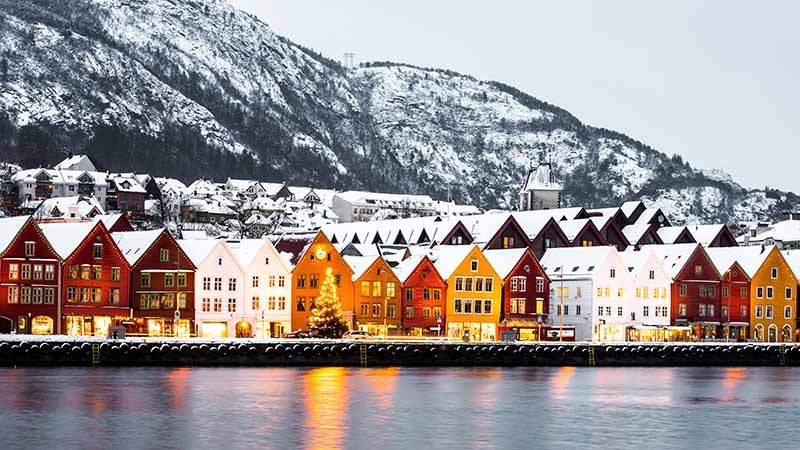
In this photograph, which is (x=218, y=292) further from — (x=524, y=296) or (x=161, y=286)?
(x=524, y=296)

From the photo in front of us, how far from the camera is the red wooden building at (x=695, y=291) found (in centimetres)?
13562

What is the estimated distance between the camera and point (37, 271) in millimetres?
109500

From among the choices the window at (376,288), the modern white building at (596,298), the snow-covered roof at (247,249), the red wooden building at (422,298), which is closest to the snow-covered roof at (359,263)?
the window at (376,288)

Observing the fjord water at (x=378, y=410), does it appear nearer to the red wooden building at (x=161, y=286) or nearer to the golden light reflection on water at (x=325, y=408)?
the golden light reflection on water at (x=325, y=408)

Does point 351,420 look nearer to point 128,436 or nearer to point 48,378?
point 128,436

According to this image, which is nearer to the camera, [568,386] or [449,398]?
[449,398]

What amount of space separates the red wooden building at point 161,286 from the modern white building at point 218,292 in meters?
1.03

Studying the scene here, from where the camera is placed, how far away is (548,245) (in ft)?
509

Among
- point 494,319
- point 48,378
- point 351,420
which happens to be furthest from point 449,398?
point 494,319

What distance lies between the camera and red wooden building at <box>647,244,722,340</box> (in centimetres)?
13562

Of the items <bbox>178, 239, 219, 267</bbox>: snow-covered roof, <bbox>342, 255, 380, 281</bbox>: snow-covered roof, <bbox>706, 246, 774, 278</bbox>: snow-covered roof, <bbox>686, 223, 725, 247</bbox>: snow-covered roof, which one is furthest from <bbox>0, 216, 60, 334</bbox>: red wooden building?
<bbox>686, 223, 725, 247</bbox>: snow-covered roof

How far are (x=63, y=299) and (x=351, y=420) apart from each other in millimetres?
53052

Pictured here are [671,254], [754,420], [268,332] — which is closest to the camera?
[754,420]

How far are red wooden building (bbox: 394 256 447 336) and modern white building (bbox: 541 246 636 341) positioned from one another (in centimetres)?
1266
